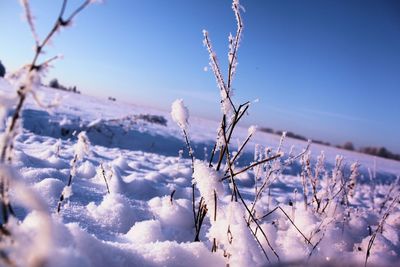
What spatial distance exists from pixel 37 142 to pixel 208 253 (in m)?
3.60

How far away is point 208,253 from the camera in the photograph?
1.31 m

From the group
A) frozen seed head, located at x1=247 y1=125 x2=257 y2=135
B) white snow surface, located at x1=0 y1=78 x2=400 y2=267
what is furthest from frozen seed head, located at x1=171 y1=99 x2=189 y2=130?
frozen seed head, located at x1=247 y1=125 x2=257 y2=135

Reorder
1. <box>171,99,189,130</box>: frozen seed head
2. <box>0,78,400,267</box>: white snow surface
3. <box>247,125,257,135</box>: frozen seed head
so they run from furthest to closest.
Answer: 1. <box>247,125,257,135</box>: frozen seed head
2. <box>171,99,189,130</box>: frozen seed head
3. <box>0,78,400,267</box>: white snow surface

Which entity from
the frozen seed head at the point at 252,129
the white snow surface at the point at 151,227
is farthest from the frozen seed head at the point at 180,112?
the frozen seed head at the point at 252,129

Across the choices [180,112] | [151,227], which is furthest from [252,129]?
[151,227]

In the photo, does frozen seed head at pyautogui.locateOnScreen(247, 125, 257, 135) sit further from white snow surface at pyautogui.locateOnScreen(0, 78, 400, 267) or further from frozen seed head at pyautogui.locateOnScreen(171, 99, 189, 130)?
frozen seed head at pyautogui.locateOnScreen(171, 99, 189, 130)

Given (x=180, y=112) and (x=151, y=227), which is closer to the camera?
(x=180, y=112)

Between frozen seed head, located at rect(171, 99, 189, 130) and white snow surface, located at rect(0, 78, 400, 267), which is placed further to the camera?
frozen seed head, located at rect(171, 99, 189, 130)

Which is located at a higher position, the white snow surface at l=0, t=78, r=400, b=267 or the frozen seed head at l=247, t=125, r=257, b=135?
the frozen seed head at l=247, t=125, r=257, b=135

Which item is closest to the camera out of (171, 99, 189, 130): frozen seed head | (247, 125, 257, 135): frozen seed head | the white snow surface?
the white snow surface

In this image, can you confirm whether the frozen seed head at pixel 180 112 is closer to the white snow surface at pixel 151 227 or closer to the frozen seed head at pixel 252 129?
the white snow surface at pixel 151 227

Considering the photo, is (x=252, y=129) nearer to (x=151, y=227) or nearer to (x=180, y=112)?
(x=180, y=112)

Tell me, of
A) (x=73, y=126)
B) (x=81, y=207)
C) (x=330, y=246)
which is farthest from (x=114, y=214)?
(x=73, y=126)

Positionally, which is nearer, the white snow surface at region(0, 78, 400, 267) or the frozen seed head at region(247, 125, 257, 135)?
the white snow surface at region(0, 78, 400, 267)
